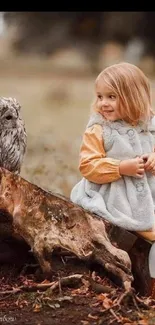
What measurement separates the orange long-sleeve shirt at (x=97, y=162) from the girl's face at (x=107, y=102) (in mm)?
46

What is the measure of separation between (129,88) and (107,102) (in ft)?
0.24

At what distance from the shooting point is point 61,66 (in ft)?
6.63

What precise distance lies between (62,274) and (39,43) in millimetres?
915

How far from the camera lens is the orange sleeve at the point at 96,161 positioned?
4.96ft

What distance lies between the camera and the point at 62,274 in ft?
4.90

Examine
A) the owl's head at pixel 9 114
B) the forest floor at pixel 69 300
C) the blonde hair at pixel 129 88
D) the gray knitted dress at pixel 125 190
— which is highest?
the blonde hair at pixel 129 88

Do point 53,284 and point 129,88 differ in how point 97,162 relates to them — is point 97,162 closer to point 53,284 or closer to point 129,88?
point 129,88

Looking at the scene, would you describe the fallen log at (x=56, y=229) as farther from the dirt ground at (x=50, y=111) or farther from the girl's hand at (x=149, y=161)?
the dirt ground at (x=50, y=111)

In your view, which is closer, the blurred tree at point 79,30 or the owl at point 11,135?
the owl at point 11,135

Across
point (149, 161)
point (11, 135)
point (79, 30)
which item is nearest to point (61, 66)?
point (79, 30)

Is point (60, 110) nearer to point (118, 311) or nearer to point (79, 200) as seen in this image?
point (79, 200)

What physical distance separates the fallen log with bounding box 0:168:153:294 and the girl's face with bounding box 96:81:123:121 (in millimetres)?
277

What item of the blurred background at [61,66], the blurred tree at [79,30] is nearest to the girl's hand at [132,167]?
the blurred background at [61,66]

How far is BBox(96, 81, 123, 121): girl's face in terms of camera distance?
1524 mm
